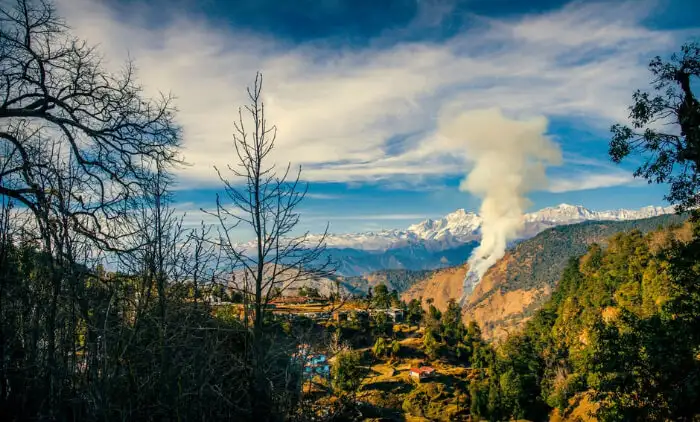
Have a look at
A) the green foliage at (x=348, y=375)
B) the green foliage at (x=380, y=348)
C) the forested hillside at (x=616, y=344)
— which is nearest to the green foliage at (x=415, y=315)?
the forested hillside at (x=616, y=344)

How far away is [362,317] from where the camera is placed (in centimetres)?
6656

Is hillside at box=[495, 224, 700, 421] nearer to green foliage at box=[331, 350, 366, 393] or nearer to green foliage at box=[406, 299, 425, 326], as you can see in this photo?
green foliage at box=[331, 350, 366, 393]

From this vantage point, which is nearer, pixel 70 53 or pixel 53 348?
pixel 53 348

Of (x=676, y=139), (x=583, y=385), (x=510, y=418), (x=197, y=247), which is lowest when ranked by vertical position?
(x=510, y=418)

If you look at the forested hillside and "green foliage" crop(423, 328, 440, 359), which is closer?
the forested hillside

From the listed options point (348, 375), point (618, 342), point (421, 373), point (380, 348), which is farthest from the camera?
point (380, 348)

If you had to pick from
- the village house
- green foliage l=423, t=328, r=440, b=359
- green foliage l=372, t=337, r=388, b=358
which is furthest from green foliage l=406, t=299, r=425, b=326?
the village house

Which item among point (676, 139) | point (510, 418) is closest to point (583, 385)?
point (510, 418)

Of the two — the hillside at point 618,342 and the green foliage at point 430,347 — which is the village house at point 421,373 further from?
the green foliage at point 430,347

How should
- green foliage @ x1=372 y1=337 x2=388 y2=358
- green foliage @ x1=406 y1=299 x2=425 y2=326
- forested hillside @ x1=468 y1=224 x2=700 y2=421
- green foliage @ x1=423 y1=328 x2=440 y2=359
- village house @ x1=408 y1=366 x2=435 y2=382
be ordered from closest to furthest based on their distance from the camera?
forested hillside @ x1=468 y1=224 x2=700 y2=421
village house @ x1=408 y1=366 x2=435 y2=382
green foliage @ x1=372 y1=337 x2=388 y2=358
green foliage @ x1=423 y1=328 x2=440 y2=359
green foliage @ x1=406 y1=299 x2=425 y2=326

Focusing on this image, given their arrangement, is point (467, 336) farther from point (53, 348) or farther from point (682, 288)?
point (53, 348)

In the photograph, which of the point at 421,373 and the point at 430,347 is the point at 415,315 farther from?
the point at 421,373

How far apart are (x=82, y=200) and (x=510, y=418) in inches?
1748

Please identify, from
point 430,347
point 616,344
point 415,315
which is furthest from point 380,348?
point 616,344
